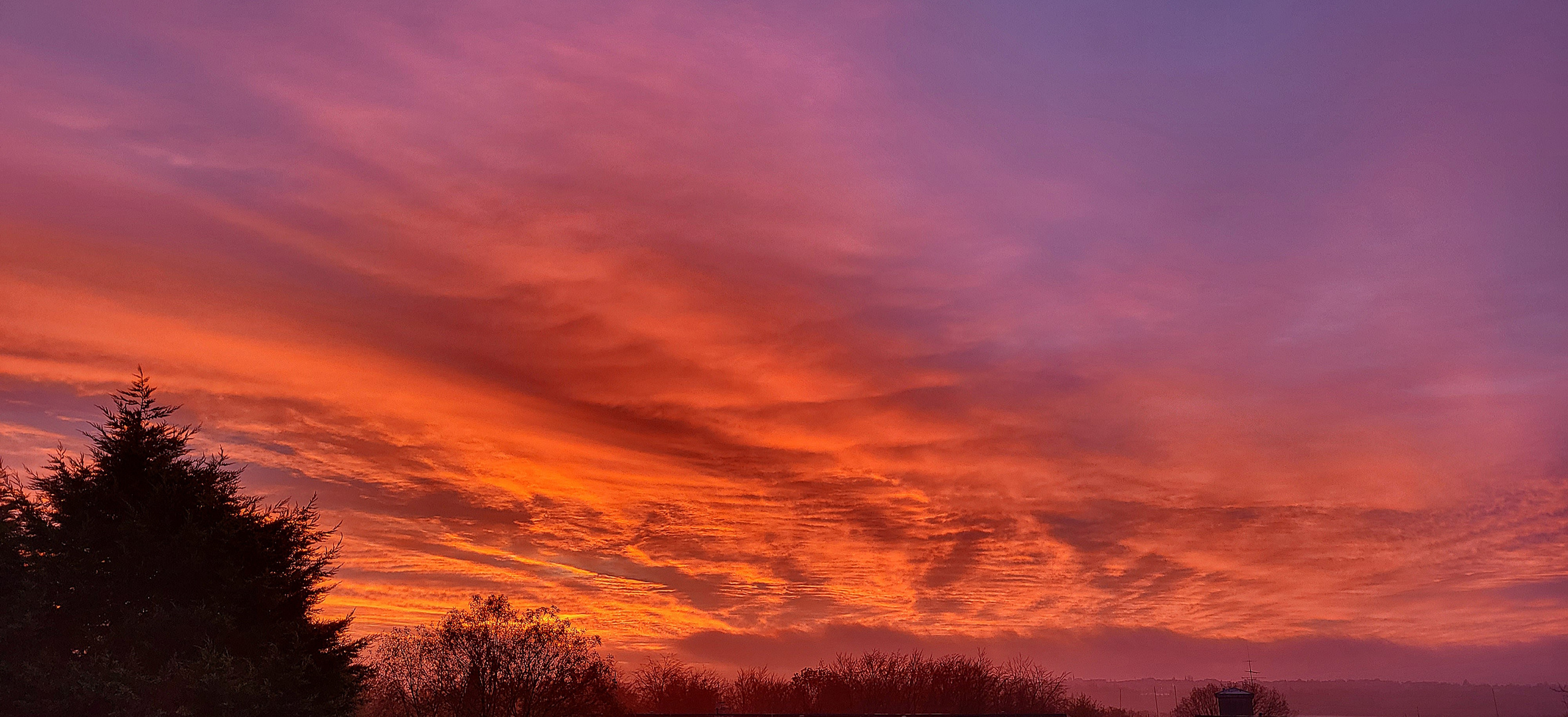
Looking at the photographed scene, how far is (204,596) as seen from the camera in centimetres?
3058

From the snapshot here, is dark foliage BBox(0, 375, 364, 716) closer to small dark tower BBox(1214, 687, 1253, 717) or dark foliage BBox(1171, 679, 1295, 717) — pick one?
small dark tower BBox(1214, 687, 1253, 717)

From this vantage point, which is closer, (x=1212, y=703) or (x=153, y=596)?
(x=153, y=596)

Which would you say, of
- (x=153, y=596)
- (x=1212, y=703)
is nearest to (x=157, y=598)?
(x=153, y=596)

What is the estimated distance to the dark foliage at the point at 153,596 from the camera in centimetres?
2688

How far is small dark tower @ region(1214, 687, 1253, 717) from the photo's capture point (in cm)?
5500

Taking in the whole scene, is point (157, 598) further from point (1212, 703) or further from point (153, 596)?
point (1212, 703)

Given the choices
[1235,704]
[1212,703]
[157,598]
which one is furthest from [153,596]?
[1212,703]

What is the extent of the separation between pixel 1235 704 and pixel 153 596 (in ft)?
170

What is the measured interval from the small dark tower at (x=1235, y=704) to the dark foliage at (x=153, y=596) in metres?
45.1

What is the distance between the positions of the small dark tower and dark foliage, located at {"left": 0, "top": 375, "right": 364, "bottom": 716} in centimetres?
4508

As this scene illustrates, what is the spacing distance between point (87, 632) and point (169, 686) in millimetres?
3567

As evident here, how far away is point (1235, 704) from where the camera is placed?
181 ft

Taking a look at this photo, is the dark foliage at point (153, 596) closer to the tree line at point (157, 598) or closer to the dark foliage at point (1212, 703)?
the tree line at point (157, 598)

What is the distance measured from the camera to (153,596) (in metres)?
29.9
